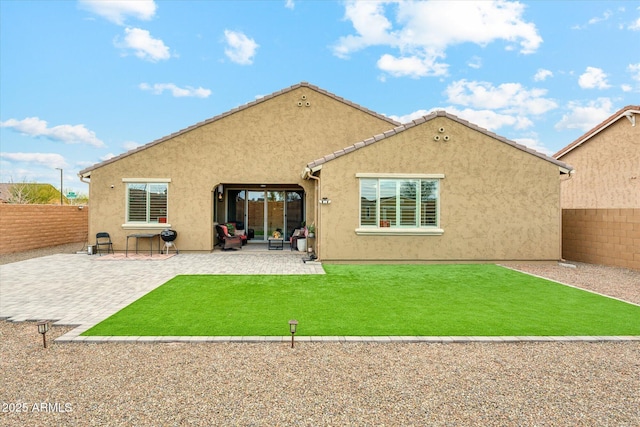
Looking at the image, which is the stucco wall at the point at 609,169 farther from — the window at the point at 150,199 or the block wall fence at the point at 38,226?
the block wall fence at the point at 38,226

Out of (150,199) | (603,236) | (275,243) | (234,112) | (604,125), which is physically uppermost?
(234,112)

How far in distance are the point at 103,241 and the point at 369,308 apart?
13.1m

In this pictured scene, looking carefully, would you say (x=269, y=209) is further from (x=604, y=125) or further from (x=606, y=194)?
(x=604, y=125)

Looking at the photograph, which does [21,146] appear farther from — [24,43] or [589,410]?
[589,410]

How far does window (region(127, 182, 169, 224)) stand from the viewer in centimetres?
1500

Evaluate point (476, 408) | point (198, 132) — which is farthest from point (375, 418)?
point (198, 132)

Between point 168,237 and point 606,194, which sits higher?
point 606,194

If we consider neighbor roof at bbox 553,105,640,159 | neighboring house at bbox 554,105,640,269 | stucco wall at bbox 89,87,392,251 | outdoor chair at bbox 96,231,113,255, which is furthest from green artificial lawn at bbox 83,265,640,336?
neighbor roof at bbox 553,105,640,159

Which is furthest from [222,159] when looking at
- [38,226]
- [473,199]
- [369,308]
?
[369,308]

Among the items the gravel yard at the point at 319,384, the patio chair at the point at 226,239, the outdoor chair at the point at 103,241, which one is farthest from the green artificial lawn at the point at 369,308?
the outdoor chair at the point at 103,241

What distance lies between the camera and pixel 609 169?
16.7 metres

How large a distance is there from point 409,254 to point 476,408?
31.0 ft

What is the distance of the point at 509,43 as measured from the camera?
17344mm

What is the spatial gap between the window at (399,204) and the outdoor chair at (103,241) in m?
10.5
